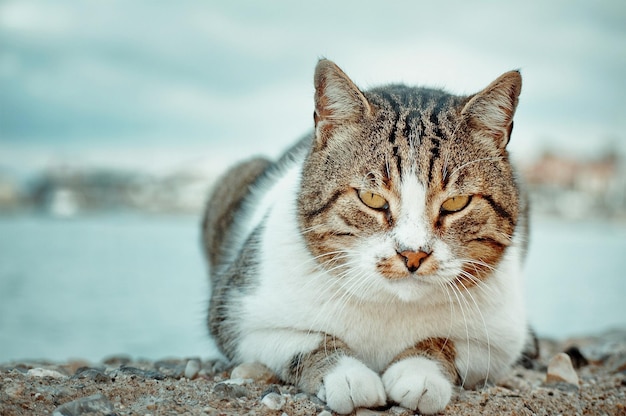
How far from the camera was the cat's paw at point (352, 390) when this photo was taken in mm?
2447

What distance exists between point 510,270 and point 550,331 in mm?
3337

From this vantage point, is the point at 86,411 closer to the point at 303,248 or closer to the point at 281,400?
the point at 281,400

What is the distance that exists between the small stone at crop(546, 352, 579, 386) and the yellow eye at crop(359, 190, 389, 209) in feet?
5.29

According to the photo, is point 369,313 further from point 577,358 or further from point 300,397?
point 577,358

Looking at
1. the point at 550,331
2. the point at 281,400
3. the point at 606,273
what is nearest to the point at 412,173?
the point at 281,400

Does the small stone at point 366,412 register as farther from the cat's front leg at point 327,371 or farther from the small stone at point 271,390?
the small stone at point 271,390

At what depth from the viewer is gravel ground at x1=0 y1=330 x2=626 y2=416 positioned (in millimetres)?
2336

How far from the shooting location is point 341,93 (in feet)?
9.26

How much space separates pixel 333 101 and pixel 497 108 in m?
0.77

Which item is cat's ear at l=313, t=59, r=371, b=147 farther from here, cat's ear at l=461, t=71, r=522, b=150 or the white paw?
the white paw

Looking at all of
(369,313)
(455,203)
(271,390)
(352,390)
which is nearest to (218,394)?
(271,390)

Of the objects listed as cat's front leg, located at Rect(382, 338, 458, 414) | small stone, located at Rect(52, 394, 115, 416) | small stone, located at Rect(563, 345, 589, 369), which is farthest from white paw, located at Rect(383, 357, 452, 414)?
small stone, located at Rect(563, 345, 589, 369)

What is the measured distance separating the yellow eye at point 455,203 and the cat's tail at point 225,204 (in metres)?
2.02

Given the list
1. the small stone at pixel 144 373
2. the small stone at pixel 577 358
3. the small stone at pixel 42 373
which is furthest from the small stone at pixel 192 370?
the small stone at pixel 577 358
